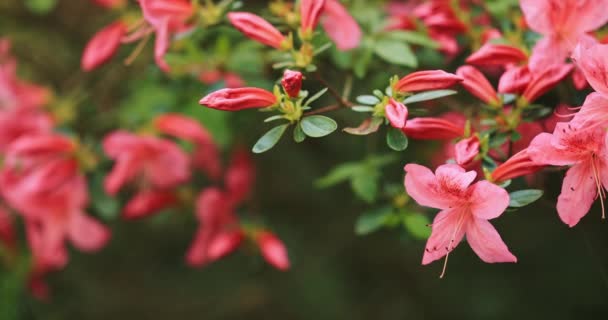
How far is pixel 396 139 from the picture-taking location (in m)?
0.99

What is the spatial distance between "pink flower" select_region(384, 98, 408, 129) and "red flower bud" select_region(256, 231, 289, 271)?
55 cm

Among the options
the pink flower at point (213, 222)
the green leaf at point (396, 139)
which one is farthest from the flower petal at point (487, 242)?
the pink flower at point (213, 222)

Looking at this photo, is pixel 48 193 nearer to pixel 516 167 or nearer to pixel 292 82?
pixel 292 82

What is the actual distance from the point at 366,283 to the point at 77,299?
0.92m

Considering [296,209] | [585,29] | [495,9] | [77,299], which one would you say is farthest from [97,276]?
[585,29]

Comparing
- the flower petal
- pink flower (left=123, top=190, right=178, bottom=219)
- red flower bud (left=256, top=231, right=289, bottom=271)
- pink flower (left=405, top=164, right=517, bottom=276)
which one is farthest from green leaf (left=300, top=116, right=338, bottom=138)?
pink flower (left=123, top=190, right=178, bottom=219)

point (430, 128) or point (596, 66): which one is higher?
point (596, 66)

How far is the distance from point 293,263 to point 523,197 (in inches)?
51.3

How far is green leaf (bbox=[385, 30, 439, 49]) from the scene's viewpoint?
4.24 ft

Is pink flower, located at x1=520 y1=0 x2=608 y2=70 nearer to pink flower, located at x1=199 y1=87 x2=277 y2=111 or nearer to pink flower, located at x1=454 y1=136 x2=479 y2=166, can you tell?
pink flower, located at x1=454 y1=136 x2=479 y2=166

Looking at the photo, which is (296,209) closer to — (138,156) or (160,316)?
(160,316)

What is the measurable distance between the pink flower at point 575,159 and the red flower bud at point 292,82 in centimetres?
32

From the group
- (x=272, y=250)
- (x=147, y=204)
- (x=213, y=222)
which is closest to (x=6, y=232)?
(x=147, y=204)

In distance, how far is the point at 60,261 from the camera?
1.61 m
